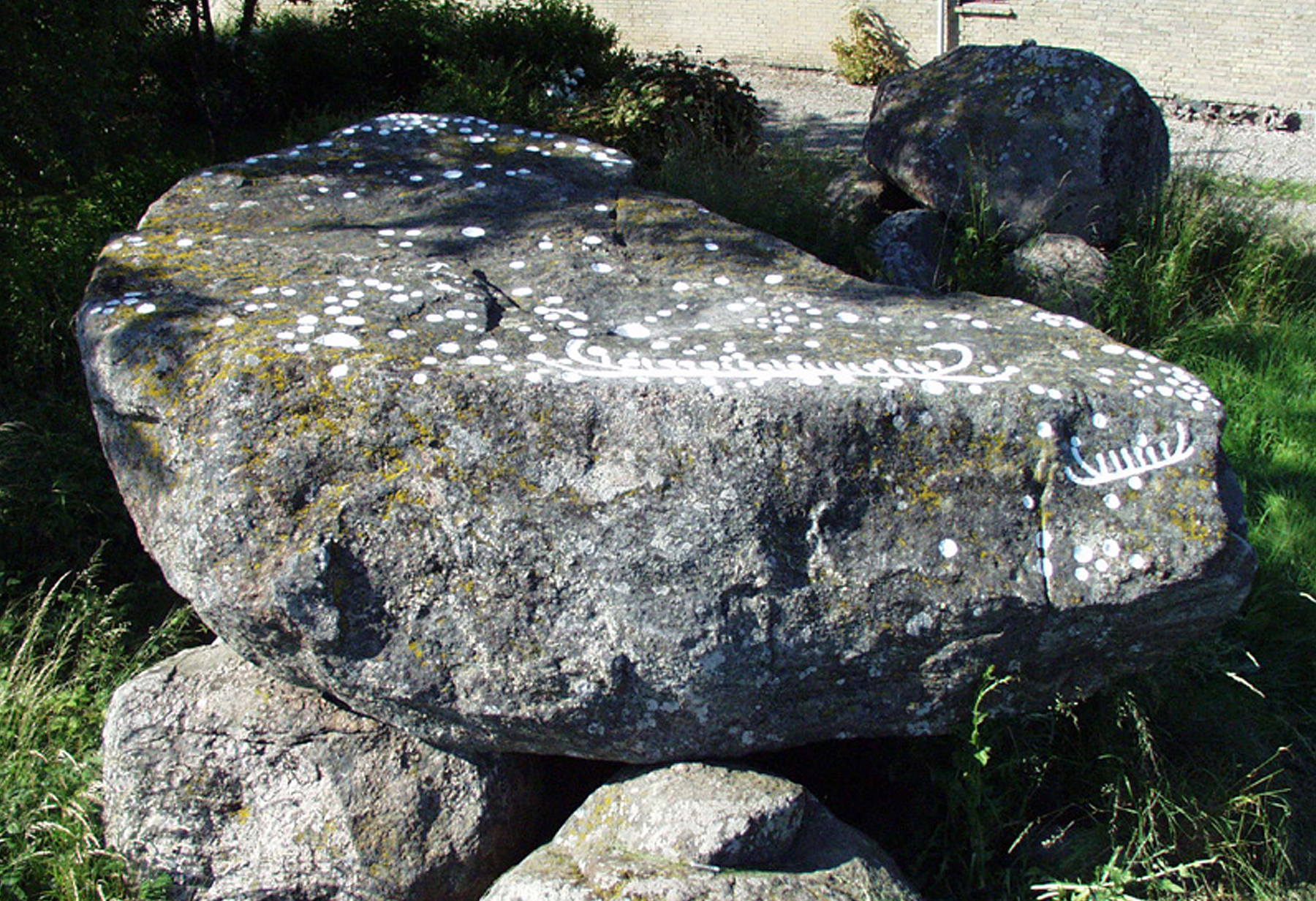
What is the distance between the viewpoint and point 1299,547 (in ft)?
13.8

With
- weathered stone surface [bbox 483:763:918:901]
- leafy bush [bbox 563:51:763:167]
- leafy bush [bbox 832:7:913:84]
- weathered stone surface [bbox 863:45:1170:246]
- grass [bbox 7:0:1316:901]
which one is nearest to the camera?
weathered stone surface [bbox 483:763:918:901]

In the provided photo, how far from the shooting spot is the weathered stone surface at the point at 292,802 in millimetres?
2959

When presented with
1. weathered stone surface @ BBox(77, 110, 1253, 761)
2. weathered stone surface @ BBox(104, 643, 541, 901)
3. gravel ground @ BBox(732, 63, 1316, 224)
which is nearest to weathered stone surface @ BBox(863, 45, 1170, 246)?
gravel ground @ BBox(732, 63, 1316, 224)

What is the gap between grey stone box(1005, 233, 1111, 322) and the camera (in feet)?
18.5

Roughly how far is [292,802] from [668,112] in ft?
21.4

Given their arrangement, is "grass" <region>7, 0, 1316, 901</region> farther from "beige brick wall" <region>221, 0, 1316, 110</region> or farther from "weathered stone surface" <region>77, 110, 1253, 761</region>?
"beige brick wall" <region>221, 0, 1316, 110</region>

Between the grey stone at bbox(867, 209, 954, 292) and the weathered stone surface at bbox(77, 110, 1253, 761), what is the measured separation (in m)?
2.82

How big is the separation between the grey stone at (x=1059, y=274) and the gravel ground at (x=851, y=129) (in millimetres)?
3979

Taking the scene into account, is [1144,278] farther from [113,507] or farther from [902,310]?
[113,507]

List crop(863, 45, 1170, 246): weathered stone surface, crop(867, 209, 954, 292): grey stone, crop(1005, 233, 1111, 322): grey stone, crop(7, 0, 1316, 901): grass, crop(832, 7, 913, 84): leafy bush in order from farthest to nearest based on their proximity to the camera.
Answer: crop(832, 7, 913, 84): leafy bush, crop(863, 45, 1170, 246): weathered stone surface, crop(867, 209, 954, 292): grey stone, crop(1005, 233, 1111, 322): grey stone, crop(7, 0, 1316, 901): grass

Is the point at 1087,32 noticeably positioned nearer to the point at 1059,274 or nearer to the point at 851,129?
the point at 851,129

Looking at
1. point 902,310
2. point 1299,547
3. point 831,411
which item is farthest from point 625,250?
point 1299,547

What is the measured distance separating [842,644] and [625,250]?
5.66ft

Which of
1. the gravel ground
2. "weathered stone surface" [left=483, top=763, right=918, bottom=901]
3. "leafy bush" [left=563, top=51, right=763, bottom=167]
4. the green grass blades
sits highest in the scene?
"leafy bush" [left=563, top=51, right=763, bottom=167]
